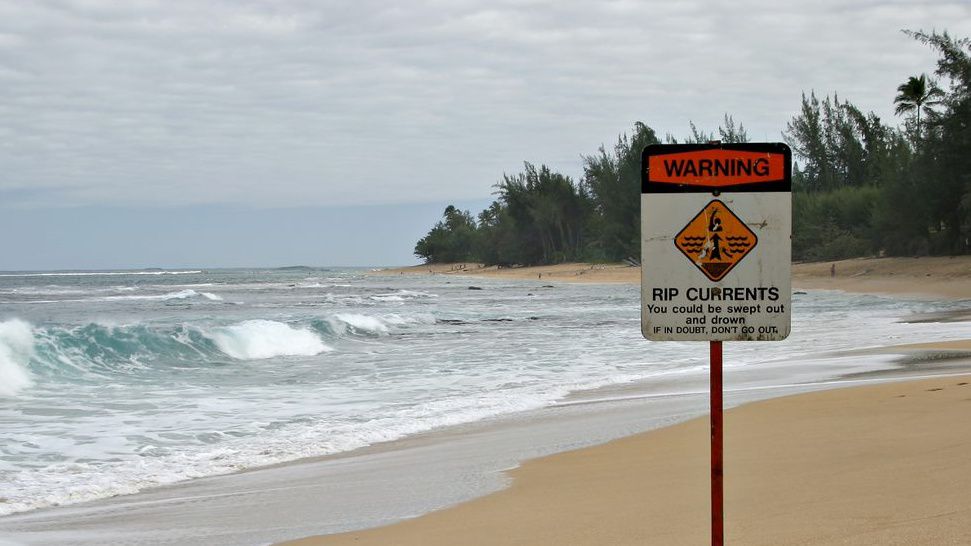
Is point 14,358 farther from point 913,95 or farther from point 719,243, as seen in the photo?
point 913,95

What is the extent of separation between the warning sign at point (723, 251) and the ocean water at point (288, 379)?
17.3ft

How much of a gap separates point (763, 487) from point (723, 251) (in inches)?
113

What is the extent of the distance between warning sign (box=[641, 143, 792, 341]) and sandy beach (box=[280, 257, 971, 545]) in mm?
1642

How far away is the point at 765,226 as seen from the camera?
11.1 ft

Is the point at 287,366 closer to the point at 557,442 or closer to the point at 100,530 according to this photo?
the point at 557,442

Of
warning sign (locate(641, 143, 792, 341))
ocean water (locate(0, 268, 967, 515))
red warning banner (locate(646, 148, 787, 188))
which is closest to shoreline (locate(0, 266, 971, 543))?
ocean water (locate(0, 268, 967, 515))

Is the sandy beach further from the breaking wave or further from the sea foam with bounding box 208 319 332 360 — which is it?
the sea foam with bounding box 208 319 332 360

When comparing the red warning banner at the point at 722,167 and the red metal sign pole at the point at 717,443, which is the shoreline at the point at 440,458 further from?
the red warning banner at the point at 722,167

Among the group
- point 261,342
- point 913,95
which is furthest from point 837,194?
point 261,342

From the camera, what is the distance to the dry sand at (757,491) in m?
4.80

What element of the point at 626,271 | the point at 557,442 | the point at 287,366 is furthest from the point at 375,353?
the point at 626,271

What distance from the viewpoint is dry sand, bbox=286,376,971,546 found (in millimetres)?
4801

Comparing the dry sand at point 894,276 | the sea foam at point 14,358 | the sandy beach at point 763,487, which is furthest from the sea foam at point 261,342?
the dry sand at point 894,276

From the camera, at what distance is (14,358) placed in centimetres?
1501
